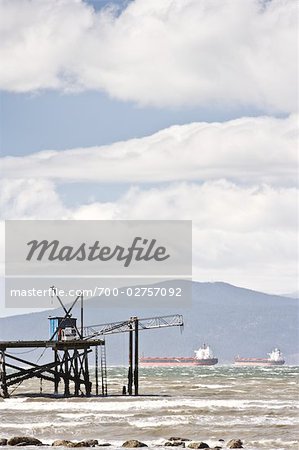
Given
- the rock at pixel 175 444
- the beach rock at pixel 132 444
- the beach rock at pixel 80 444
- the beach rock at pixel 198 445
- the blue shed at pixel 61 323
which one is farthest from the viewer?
the blue shed at pixel 61 323

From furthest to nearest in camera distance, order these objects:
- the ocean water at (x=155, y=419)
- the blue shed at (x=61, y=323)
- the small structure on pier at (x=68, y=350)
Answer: the blue shed at (x=61, y=323)
the small structure on pier at (x=68, y=350)
the ocean water at (x=155, y=419)

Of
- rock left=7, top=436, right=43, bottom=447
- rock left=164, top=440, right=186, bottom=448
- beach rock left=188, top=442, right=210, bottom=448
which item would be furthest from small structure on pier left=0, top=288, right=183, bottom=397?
beach rock left=188, top=442, right=210, bottom=448

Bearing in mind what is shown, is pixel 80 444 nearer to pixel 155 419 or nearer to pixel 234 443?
pixel 234 443

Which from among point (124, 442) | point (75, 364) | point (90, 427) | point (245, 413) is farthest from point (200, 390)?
point (124, 442)

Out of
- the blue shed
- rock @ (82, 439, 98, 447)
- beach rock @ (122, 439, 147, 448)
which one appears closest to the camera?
beach rock @ (122, 439, 147, 448)

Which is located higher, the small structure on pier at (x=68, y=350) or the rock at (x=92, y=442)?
the small structure on pier at (x=68, y=350)

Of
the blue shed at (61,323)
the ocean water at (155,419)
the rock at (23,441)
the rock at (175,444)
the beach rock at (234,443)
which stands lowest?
the ocean water at (155,419)

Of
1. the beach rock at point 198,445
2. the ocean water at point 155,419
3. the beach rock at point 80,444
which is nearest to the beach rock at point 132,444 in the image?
the ocean water at point 155,419

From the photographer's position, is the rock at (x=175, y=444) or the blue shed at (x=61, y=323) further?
the blue shed at (x=61, y=323)

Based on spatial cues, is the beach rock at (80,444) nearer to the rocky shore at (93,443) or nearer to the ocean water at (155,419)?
the rocky shore at (93,443)

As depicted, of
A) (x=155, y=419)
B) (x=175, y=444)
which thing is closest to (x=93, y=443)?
(x=175, y=444)

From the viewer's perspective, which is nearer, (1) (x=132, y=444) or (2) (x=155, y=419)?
(1) (x=132, y=444)

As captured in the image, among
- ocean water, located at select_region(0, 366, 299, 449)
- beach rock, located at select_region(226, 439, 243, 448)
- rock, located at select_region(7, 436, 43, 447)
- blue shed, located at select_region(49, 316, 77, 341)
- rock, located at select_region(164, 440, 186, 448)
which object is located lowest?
ocean water, located at select_region(0, 366, 299, 449)

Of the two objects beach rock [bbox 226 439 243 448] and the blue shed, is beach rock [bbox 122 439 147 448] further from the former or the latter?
the blue shed
